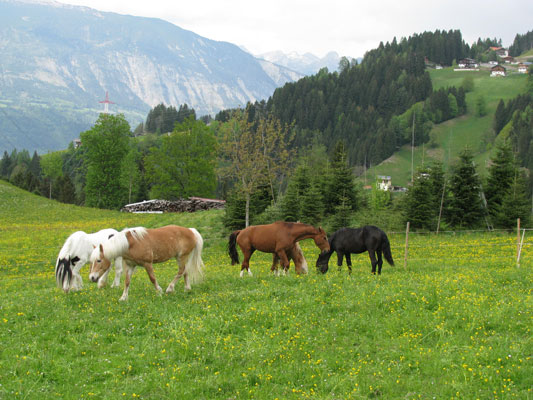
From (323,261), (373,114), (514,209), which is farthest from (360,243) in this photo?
(373,114)

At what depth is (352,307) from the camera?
11289mm

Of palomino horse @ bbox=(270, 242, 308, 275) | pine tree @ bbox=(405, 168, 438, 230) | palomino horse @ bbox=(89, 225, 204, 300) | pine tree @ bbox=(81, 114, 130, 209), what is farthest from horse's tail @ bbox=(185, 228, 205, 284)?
pine tree @ bbox=(81, 114, 130, 209)

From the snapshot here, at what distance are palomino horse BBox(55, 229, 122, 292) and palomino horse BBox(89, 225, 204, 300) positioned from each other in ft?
4.64

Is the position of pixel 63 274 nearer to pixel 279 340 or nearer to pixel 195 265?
pixel 195 265

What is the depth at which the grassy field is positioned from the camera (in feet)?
25.5

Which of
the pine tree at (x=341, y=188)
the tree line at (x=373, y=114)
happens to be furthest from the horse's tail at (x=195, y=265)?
the tree line at (x=373, y=114)

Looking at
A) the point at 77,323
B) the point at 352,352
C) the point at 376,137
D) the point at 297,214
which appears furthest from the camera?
the point at 376,137

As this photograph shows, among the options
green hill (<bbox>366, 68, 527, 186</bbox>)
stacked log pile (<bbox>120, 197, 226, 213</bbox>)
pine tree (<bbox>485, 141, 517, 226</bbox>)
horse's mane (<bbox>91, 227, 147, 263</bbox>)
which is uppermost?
green hill (<bbox>366, 68, 527, 186</bbox>)

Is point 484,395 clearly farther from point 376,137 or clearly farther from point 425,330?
point 376,137

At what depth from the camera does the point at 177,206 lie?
7269cm

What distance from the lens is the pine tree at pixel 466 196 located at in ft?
128

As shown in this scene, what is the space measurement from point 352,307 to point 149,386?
5.48 meters

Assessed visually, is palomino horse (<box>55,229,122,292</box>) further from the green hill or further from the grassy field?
the green hill

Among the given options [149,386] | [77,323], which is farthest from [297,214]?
[149,386]
